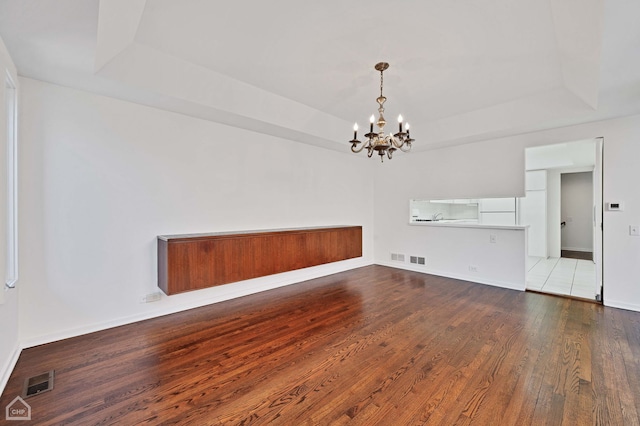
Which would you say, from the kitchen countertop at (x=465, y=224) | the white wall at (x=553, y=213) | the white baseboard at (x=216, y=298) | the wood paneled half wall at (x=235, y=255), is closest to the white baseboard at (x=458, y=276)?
the white baseboard at (x=216, y=298)

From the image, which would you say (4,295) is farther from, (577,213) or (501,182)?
(577,213)

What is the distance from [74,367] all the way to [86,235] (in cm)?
130

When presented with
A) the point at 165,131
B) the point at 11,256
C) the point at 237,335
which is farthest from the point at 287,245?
the point at 11,256

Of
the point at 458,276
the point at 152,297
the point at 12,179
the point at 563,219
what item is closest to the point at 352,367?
the point at 152,297

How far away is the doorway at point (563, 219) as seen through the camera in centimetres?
440

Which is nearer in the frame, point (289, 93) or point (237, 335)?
point (237, 335)

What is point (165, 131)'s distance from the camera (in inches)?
135

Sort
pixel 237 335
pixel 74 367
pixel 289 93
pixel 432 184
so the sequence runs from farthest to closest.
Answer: pixel 432 184
pixel 289 93
pixel 237 335
pixel 74 367

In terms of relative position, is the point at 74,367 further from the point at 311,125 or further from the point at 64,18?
the point at 311,125

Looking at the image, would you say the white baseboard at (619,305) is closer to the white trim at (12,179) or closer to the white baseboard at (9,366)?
the white baseboard at (9,366)

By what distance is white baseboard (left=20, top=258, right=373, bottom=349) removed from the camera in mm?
2724

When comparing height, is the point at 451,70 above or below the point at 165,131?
above

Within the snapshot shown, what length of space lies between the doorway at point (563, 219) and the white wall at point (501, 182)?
6.0 inches

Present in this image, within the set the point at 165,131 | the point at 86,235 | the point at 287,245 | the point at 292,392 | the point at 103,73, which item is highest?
the point at 103,73
